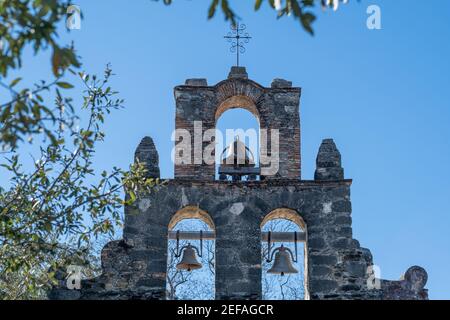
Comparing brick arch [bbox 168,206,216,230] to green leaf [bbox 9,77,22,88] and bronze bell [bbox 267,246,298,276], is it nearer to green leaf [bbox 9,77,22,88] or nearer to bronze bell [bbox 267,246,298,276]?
bronze bell [bbox 267,246,298,276]

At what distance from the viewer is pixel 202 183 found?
11391 millimetres

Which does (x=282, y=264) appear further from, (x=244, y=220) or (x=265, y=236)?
(x=244, y=220)

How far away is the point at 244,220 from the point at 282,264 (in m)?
0.80

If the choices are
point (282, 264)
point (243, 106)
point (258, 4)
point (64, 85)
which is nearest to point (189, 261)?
point (282, 264)

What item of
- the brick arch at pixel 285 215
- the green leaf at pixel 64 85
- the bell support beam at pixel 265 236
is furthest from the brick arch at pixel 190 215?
the green leaf at pixel 64 85

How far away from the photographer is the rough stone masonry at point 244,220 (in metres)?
11.0

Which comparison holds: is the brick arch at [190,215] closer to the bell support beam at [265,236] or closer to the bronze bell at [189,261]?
the bell support beam at [265,236]

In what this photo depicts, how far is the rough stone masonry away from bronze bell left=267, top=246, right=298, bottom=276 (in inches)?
10.6

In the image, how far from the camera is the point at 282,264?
11.4 m

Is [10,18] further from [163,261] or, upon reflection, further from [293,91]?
[293,91]

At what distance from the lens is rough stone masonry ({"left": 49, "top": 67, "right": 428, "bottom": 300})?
1102cm

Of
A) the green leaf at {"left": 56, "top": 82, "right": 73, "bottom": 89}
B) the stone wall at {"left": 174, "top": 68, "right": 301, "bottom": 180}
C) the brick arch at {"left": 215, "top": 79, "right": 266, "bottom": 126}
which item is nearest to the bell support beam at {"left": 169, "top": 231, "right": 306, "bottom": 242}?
the stone wall at {"left": 174, "top": 68, "right": 301, "bottom": 180}

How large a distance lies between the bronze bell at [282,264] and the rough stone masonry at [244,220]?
0.89ft
